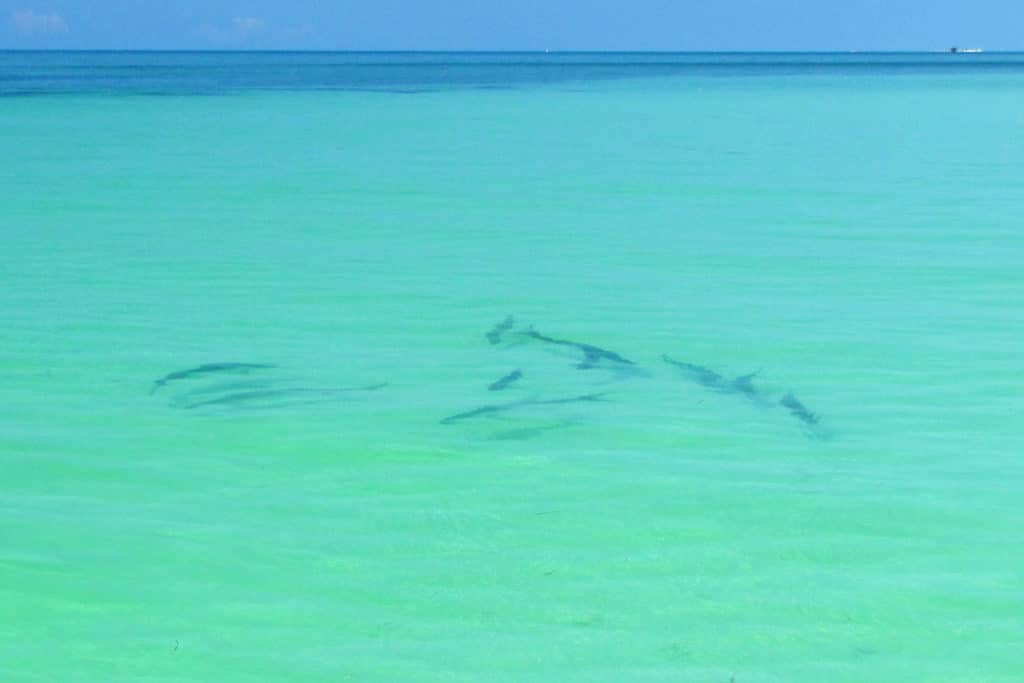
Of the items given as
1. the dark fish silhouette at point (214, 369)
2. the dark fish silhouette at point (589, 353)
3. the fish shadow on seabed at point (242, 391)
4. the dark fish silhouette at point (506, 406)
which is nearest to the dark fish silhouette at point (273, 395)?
the fish shadow on seabed at point (242, 391)

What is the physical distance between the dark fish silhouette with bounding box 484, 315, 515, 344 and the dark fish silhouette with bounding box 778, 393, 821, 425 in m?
1.14

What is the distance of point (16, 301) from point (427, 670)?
3.80 meters

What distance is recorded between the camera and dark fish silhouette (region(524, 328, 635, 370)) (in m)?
4.60

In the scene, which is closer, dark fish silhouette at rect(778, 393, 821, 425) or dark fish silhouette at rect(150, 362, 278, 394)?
dark fish silhouette at rect(778, 393, 821, 425)

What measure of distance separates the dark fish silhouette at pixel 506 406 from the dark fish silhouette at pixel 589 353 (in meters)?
0.47

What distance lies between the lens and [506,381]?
4.25 meters

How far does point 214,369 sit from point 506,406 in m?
1.01

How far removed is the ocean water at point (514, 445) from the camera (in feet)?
8.11

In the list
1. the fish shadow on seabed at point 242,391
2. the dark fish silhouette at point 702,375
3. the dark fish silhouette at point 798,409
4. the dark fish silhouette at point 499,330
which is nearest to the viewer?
the dark fish silhouette at point 798,409

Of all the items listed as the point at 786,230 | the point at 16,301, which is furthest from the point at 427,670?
the point at 786,230

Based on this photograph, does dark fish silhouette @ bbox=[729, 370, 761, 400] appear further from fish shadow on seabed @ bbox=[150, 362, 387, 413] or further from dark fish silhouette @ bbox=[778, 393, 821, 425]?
fish shadow on seabed @ bbox=[150, 362, 387, 413]

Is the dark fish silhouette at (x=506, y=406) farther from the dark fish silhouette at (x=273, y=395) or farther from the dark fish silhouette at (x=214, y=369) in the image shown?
the dark fish silhouette at (x=214, y=369)

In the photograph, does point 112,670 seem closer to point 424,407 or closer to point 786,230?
point 424,407

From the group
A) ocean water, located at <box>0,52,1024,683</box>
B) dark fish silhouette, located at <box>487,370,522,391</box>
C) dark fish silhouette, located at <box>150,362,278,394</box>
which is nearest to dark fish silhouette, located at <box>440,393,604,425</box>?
ocean water, located at <box>0,52,1024,683</box>
